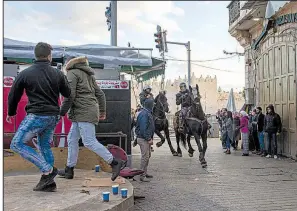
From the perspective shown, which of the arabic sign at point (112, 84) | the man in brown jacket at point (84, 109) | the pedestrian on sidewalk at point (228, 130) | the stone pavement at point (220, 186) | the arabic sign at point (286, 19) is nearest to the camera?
the man in brown jacket at point (84, 109)

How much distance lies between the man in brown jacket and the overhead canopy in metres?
3.62

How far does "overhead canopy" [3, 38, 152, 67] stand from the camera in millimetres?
9508

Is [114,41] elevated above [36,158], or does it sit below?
above

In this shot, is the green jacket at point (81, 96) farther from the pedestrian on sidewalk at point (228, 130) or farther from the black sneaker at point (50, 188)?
the pedestrian on sidewalk at point (228, 130)

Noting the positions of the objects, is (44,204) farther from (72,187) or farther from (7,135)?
(7,135)

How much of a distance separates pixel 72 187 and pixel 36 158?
84 cm

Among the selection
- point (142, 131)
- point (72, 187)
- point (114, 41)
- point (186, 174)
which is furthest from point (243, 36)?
point (72, 187)

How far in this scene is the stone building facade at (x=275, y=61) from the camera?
1200 cm

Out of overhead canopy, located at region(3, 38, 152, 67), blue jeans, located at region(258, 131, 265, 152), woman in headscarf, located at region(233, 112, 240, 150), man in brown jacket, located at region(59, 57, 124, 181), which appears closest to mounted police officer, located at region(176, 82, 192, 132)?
overhead canopy, located at region(3, 38, 152, 67)

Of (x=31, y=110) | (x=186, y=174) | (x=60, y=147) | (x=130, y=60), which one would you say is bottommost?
(x=186, y=174)

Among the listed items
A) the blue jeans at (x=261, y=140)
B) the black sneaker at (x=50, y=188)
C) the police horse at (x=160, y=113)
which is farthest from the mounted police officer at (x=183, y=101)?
the black sneaker at (x=50, y=188)

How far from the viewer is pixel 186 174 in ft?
30.9

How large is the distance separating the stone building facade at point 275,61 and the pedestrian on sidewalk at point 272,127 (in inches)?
13.1

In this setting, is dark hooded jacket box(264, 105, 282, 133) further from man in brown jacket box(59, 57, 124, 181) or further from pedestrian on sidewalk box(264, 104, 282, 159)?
man in brown jacket box(59, 57, 124, 181)
